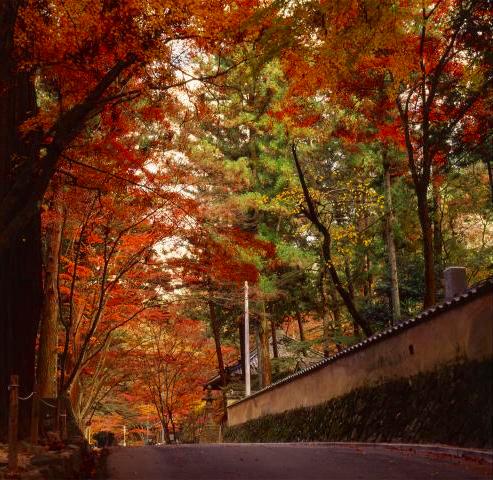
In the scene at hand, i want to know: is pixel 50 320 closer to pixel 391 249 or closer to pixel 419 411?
pixel 419 411

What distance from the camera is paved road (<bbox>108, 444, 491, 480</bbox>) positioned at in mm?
7059

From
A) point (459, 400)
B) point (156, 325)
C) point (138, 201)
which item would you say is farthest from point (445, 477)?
point (156, 325)

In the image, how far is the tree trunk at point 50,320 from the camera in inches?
583

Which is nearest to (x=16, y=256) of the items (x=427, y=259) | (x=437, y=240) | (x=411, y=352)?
(x=411, y=352)

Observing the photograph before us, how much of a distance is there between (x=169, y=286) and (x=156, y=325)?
10.1 meters

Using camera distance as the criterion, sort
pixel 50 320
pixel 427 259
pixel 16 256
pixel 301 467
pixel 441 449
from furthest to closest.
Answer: pixel 427 259 → pixel 50 320 → pixel 16 256 → pixel 441 449 → pixel 301 467

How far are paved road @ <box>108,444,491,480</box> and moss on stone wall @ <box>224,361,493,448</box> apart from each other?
0.64m

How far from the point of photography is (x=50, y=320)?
602 inches

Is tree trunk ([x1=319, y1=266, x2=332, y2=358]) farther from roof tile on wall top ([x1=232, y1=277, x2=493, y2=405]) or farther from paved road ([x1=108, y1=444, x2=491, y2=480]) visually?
paved road ([x1=108, y1=444, x2=491, y2=480])

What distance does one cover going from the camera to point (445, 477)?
21.9 feet

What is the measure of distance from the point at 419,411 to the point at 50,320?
956 cm

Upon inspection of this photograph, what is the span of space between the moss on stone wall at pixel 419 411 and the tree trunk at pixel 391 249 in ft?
19.7

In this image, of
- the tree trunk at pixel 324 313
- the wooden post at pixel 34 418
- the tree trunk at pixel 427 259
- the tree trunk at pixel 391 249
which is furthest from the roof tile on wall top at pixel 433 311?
the tree trunk at pixel 324 313

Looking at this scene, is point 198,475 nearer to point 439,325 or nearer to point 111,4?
point 439,325
